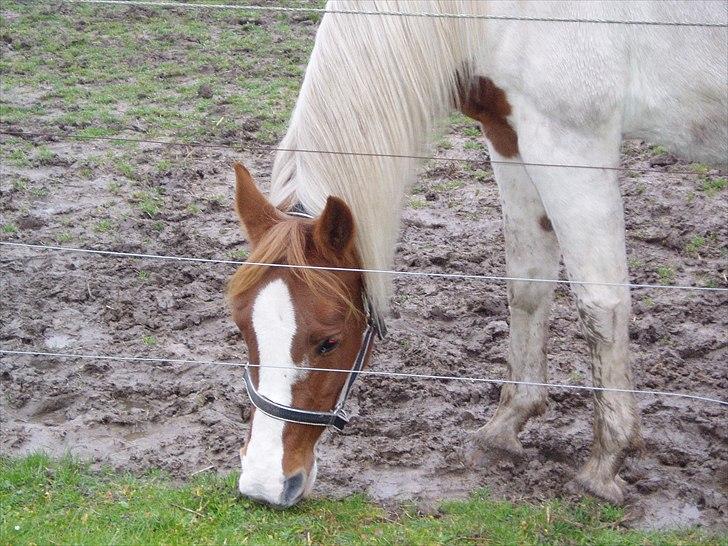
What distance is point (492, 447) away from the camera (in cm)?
358

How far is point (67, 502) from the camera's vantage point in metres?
3.20

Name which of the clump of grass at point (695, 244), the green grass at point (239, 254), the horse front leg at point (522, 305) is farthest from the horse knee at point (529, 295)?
the green grass at point (239, 254)

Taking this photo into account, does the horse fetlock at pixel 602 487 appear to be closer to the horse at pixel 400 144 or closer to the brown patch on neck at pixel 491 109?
the horse at pixel 400 144

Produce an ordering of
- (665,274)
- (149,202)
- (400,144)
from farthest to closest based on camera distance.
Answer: (149,202) < (665,274) < (400,144)

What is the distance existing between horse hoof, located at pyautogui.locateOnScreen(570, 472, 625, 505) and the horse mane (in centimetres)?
121

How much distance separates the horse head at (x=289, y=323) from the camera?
2771mm

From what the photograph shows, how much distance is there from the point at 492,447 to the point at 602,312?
80 centimetres

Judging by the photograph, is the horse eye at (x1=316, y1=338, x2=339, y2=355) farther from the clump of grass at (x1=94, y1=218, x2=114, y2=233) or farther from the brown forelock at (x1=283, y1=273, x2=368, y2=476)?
the clump of grass at (x1=94, y1=218, x2=114, y2=233)

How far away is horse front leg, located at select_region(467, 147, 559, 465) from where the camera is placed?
11.5 ft

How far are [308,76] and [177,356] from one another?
5.73 ft

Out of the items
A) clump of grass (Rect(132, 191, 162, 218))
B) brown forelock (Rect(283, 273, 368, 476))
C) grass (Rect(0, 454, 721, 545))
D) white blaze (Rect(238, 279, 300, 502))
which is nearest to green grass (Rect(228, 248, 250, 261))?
clump of grass (Rect(132, 191, 162, 218))

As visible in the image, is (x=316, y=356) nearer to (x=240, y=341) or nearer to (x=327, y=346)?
(x=327, y=346)

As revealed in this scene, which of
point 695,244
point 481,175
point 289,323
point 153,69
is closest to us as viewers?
point 289,323

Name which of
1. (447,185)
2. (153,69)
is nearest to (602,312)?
(447,185)
